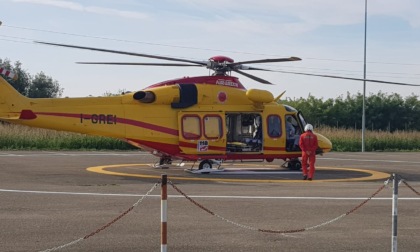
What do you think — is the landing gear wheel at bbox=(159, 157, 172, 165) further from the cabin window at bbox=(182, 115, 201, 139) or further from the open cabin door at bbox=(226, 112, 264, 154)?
the open cabin door at bbox=(226, 112, 264, 154)

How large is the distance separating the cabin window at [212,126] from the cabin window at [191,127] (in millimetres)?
231

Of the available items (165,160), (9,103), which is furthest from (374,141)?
(9,103)

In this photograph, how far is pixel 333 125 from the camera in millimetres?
72750

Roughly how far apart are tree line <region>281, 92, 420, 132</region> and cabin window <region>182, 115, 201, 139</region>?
5144cm

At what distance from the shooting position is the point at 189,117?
70.8 ft

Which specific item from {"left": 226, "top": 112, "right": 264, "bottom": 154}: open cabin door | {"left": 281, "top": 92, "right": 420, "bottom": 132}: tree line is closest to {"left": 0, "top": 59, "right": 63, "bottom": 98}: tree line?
{"left": 281, "top": 92, "right": 420, "bottom": 132}: tree line

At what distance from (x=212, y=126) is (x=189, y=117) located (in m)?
0.83

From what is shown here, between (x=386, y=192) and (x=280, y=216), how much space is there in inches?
197

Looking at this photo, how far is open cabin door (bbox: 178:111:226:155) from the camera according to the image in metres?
21.5

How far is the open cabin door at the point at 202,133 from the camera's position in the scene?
21.5 m

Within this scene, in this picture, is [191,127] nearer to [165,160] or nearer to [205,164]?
[205,164]

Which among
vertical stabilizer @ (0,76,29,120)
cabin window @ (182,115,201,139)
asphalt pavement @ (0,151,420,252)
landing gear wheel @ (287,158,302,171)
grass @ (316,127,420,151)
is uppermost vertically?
vertical stabilizer @ (0,76,29,120)

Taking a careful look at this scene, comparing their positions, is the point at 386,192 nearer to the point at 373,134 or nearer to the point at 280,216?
the point at 280,216

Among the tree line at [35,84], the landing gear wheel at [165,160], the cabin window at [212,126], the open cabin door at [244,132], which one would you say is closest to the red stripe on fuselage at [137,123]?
the cabin window at [212,126]
